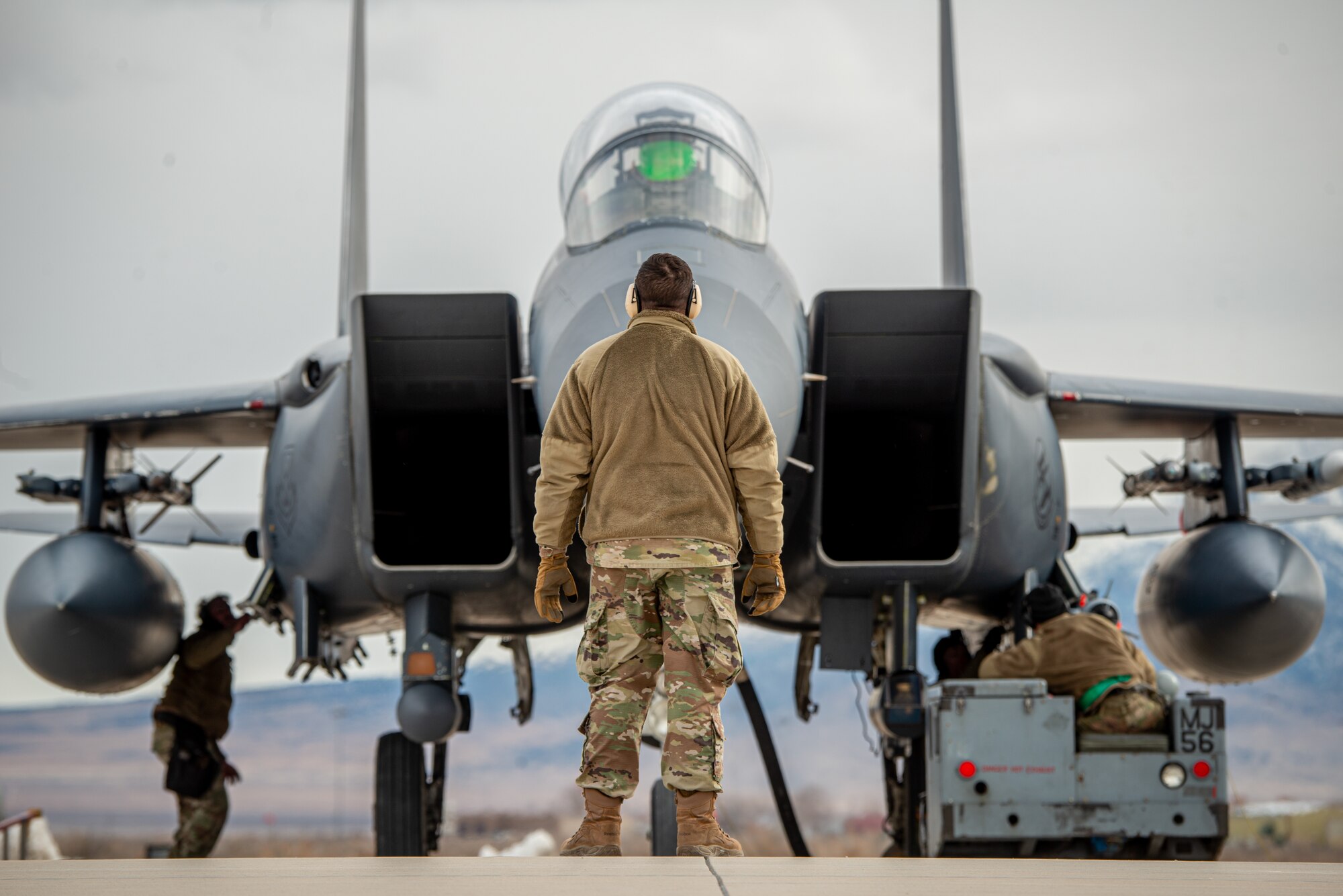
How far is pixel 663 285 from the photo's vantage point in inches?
148

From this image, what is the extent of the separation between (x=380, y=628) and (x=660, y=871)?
20.3ft

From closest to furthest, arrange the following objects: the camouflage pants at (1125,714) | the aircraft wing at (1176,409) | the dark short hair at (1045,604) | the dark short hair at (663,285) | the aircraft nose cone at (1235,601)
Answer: the dark short hair at (663,285)
the camouflage pants at (1125,714)
the dark short hair at (1045,604)
the aircraft nose cone at (1235,601)
the aircraft wing at (1176,409)

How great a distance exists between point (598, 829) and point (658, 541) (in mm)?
721

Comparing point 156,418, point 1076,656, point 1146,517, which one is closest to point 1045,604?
point 1076,656

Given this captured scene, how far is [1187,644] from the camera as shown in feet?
29.0

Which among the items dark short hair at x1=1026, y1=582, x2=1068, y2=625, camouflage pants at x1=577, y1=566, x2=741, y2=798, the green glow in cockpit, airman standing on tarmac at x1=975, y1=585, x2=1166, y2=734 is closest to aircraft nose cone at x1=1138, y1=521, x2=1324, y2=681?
airman standing on tarmac at x1=975, y1=585, x2=1166, y2=734

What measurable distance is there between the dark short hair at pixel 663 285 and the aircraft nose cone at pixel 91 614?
5790mm

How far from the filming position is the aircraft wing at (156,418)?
8.88 meters

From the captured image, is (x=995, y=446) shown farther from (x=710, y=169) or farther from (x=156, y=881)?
(x=156, y=881)

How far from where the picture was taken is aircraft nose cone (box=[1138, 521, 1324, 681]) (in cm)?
828

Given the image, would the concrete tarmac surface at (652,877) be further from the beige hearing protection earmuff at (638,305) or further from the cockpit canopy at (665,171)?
the cockpit canopy at (665,171)

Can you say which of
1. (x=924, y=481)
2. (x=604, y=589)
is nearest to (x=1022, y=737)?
(x=924, y=481)

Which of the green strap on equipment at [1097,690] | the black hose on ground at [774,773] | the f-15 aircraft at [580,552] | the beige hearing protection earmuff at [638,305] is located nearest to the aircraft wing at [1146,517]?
the f-15 aircraft at [580,552]

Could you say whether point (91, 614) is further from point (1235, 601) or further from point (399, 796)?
point (1235, 601)
